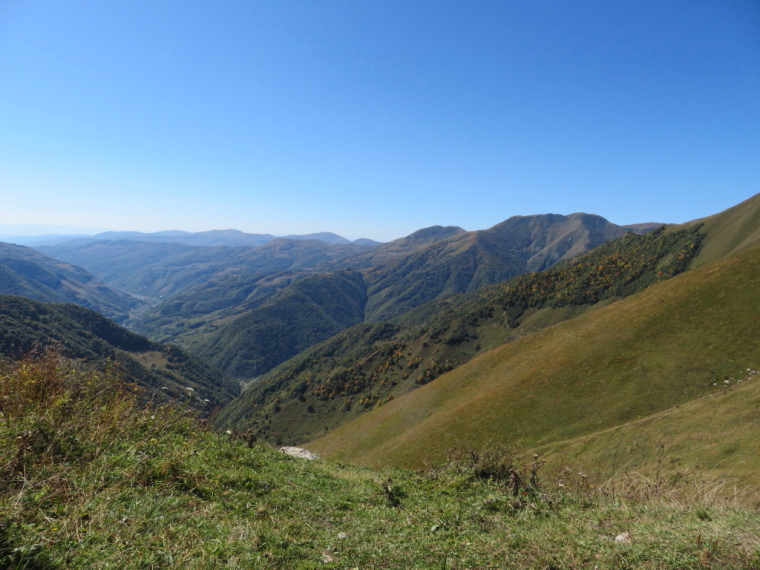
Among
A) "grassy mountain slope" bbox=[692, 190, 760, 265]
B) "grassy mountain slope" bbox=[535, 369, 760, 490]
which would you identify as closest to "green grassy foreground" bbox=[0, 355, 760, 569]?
"grassy mountain slope" bbox=[535, 369, 760, 490]

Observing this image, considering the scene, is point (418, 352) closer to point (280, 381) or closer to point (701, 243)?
point (280, 381)

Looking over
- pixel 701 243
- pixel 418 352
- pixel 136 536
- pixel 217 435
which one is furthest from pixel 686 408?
pixel 701 243

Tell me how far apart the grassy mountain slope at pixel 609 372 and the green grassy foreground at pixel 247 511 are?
26860 mm

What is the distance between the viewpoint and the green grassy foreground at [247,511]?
4496 millimetres

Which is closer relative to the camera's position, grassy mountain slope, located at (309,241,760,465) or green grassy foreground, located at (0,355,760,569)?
green grassy foreground, located at (0,355,760,569)

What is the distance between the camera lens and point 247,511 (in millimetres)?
6641

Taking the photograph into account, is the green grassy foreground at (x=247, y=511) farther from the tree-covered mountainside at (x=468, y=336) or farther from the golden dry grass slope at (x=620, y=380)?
the tree-covered mountainside at (x=468, y=336)

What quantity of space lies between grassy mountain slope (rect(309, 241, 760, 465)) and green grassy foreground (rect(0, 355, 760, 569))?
26.9m

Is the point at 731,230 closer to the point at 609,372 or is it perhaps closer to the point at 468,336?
the point at 468,336

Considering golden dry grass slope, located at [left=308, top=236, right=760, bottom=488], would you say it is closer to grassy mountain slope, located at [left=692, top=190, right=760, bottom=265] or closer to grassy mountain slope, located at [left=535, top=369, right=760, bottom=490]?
grassy mountain slope, located at [left=535, top=369, right=760, bottom=490]

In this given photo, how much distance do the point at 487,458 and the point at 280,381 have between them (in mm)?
199662

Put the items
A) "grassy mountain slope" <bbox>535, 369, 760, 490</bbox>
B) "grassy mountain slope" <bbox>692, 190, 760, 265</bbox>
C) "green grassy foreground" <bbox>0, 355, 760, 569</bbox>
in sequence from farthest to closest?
"grassy mountain slope" <bbox>692, 190, 760, 265</bbox>, "grassy mountain slope" <bbox>535, 369, 760, 490</bbox>, "green grassy foreground" <bbox>0, 355, 760, 569</bbox>

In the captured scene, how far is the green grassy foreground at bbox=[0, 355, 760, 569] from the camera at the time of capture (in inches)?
177

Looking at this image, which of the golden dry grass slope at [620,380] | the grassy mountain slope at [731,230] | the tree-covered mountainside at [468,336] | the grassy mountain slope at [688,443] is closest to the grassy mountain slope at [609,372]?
the golden dry grass slope at [620,380]
